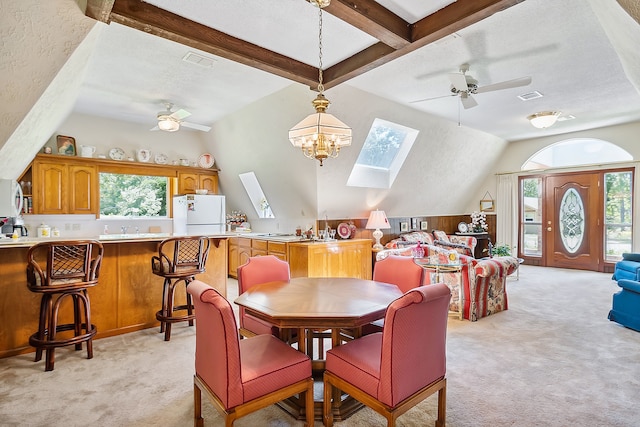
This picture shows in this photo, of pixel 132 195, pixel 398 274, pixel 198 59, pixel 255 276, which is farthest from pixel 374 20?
pixel 132 195

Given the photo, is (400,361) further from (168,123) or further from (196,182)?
(196,182)

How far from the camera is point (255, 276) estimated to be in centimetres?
288

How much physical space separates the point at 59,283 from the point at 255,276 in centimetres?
Result: 163

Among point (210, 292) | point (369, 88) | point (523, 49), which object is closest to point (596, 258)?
point (523, 49)

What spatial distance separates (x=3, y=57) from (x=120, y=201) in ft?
14.7

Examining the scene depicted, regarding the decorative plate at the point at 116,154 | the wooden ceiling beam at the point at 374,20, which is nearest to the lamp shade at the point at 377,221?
the wooden ceiling beam at the point at 374,20

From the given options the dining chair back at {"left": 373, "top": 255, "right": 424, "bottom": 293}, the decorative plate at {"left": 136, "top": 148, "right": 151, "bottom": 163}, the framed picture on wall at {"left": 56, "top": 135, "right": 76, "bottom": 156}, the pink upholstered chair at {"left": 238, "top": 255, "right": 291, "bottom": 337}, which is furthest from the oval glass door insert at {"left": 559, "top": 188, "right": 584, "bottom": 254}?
the framed picture on wall at {"left": 56, "top": 135, "right": 76, "bottom": 156}

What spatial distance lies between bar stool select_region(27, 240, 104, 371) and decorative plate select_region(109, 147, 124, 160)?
117 inches

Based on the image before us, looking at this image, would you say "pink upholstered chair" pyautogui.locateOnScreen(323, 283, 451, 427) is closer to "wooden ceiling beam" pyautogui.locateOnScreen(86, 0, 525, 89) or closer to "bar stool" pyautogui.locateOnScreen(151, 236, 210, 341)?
"wooden ceiling beam" pyautogui.locateOnScreen(86, 0, 525, 89)

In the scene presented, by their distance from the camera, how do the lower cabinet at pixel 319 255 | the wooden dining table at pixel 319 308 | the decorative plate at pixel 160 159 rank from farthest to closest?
the decorative plate at pixel 160 159
the lower cabinet at pixel 319 255
the wooden dining table at pixel 319 308

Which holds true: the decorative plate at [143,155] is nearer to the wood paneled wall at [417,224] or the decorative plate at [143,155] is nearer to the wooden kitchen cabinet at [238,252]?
the wooden kitchen cabinet at [238,252]

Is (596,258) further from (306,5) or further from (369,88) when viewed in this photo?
(306,5)

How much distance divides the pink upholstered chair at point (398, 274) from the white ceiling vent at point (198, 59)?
8.56 ft

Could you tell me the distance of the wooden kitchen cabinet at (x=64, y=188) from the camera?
16.6 ft
